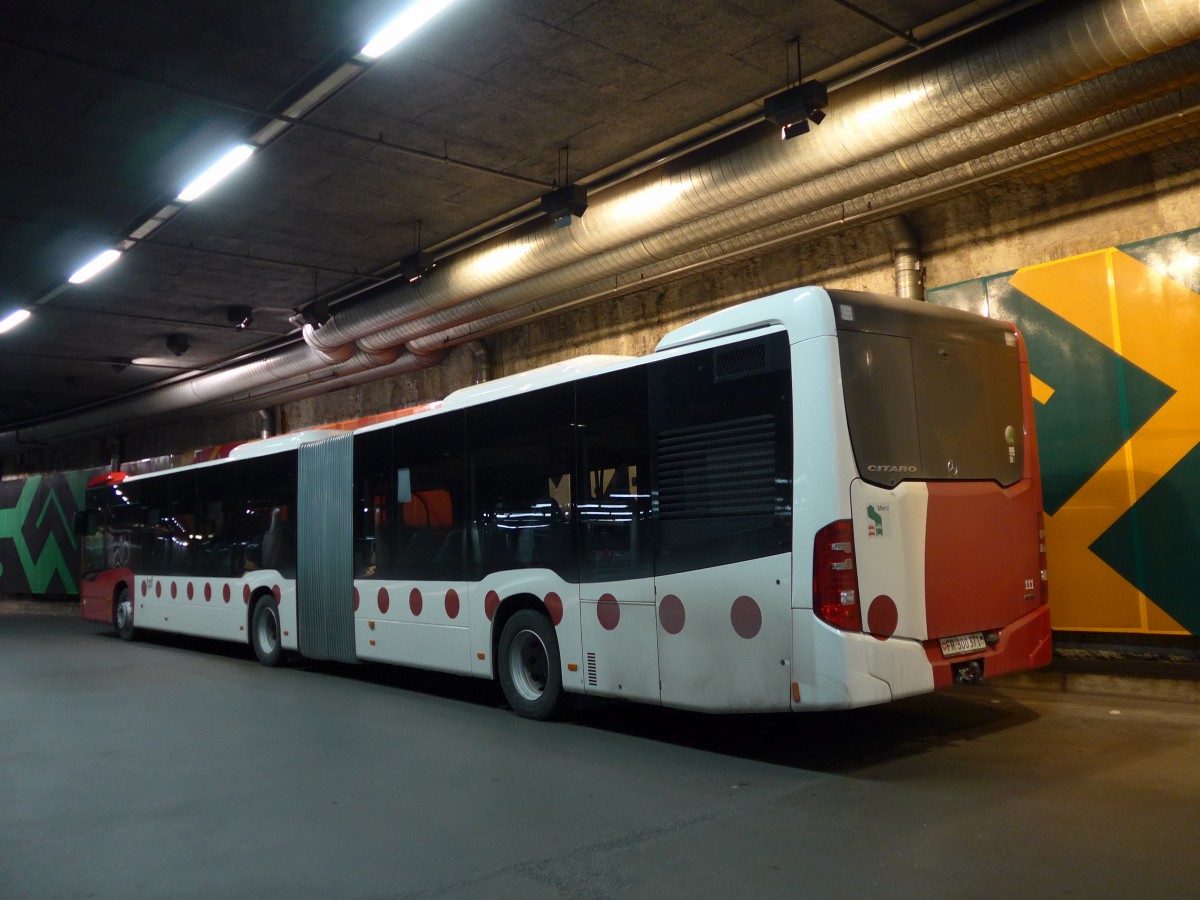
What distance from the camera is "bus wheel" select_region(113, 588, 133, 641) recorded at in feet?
58.8

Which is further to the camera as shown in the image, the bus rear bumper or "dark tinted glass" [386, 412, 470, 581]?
"dark tinted glass" [386, 412, 470, 581]

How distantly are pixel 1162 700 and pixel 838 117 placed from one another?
5927 millimetres

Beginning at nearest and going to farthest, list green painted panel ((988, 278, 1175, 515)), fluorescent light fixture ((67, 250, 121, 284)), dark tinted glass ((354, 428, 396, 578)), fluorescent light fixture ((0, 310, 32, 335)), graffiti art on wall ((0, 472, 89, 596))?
1. green painted panel ((988, 278, 1175, 515))
2. dark tinted glass ((354, 428, 396, 578))
3. fluorescent light fixture ((67, 250, 121, 284))
4. fluorescent light fixture ((0, 310, 32, 335))
5. graffiti art on wall ((0, 472, 89, 596))

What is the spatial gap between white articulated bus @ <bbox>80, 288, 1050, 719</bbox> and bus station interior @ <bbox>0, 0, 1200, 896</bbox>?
0.70 meters

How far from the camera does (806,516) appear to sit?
6258 millimetres

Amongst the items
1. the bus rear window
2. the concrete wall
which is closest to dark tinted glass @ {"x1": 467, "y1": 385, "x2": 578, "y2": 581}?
the bus rear window

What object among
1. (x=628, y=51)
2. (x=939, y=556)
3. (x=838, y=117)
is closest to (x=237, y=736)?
(x=939, y=556)

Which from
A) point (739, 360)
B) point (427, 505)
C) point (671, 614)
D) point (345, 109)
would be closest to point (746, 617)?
point (671, 614)

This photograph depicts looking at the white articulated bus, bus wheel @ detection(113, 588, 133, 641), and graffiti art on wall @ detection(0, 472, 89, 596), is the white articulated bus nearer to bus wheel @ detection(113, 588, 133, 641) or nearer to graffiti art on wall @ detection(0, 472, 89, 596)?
bus wheel @ detection(113, 588, 133, 641)

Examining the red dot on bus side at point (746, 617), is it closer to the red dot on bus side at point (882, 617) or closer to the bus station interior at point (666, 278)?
the red dot on bus side at point (882, 617)

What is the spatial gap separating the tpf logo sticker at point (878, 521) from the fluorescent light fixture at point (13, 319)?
16.4m

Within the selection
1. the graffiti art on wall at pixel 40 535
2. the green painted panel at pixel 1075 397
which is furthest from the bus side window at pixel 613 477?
the graffiti art on wall at pixel 40 535

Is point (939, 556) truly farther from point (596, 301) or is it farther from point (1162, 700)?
point (596, 301)

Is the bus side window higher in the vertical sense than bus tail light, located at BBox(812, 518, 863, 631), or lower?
higher
